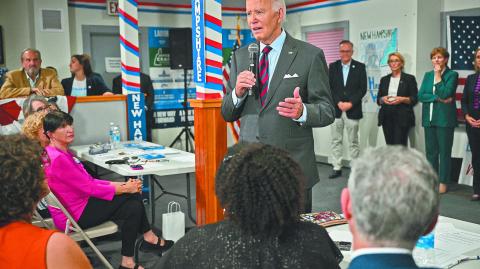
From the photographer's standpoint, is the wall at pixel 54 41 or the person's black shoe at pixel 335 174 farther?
the wall at pixel 54 41

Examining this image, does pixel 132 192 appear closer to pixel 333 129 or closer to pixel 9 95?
pixel 9 95

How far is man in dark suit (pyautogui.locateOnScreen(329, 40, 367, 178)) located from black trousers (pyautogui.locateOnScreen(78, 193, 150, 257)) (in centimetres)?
380

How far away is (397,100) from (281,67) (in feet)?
13.4

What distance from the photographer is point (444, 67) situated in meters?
5.71

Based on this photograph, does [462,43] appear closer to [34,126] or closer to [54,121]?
[54,121]

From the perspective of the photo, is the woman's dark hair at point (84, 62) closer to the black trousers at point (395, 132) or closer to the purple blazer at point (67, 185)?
the purple blazer at point (67, 185)

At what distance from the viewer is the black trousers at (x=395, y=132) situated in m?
6.34

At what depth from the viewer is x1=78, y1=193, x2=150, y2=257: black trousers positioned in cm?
333

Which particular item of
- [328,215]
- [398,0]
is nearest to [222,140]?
[328,215]

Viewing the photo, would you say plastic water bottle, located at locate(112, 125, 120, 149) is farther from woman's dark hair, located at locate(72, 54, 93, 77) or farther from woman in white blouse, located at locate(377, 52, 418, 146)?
woman in white blouse, located at locate(377, 52, 418, 146)

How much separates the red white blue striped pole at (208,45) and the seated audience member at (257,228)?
2554 millimetres

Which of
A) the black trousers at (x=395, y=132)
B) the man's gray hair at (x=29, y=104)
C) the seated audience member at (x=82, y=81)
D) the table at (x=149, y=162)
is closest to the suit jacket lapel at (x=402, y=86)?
the black trousers at (x=395, y=132)

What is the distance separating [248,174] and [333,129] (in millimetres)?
5922

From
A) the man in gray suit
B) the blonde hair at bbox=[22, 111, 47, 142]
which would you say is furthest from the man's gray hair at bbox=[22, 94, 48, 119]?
the man in gray suit
